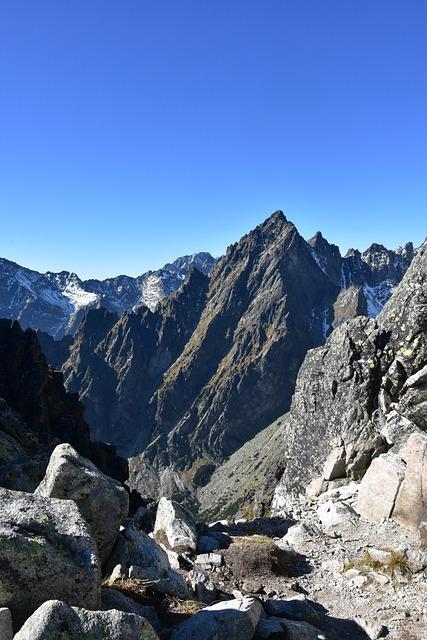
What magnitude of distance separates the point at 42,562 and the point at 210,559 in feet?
43.2

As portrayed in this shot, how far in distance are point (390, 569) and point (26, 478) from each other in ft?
61.7

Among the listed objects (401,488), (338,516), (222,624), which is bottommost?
(222,624)

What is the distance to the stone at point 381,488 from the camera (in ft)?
78.0

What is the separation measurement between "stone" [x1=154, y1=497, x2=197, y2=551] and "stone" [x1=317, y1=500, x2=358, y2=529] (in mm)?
7102

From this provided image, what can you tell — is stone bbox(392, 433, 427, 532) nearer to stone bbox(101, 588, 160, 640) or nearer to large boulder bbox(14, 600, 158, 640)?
stone bbox(101, 588, 160, 640)

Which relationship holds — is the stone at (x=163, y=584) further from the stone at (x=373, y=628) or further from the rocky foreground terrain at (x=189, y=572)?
the stone at (x=373, y=628)

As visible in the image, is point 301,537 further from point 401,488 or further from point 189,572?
point 189,572

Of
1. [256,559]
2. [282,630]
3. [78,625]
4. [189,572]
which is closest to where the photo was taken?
[78,625]

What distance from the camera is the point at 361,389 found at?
125 ft

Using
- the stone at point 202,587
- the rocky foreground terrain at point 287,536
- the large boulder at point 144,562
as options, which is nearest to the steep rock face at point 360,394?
the rocky foreground terrain at point 287,536

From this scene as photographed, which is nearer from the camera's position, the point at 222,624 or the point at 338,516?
the point at 222,624

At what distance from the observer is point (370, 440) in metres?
33.1

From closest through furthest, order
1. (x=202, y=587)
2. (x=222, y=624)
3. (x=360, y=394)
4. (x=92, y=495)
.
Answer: (x=222, y=624)
(x=92, y=495)
(x=202, y=587)
(x=360, y=394)

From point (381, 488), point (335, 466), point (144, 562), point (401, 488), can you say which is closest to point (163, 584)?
point (144, 562)
